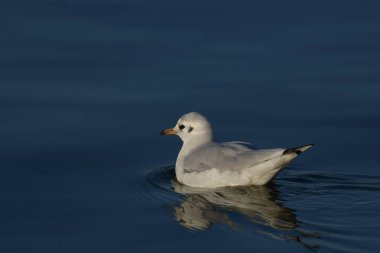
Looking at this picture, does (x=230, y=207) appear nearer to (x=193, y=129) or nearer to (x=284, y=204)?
(x=284, y=204)

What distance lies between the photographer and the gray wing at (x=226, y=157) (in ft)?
44.3

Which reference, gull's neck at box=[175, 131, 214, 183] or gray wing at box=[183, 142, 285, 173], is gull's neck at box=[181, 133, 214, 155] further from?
gray wing at box=[183, 142, 285, 173]

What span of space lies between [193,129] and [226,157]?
1.10 metres

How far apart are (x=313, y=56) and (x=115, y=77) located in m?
3.37

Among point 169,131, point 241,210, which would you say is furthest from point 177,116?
point 241,210

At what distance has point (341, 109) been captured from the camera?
15.9 meters

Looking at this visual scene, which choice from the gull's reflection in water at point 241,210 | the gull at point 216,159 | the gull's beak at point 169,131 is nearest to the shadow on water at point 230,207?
the gull's reflection in water at point 241,210

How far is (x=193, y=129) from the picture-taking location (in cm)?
1491

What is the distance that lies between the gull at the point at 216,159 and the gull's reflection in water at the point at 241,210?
133mm

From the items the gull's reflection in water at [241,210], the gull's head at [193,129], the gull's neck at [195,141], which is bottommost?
the gull's reflection in water at [241,210]

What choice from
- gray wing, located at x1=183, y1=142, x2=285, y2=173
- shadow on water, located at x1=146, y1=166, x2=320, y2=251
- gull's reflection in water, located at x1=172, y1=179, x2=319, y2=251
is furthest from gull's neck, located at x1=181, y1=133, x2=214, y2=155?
gull's reflection in water, located at x1=172, y1=179, x2=319, y2=251

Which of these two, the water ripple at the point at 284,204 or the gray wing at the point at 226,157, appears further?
the gray wing at the point at 226,157

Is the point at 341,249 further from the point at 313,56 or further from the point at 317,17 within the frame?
the point at 317,17

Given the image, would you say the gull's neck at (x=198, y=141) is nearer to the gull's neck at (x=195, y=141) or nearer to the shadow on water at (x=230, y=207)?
the gull's neck at (x=195, y=141)
